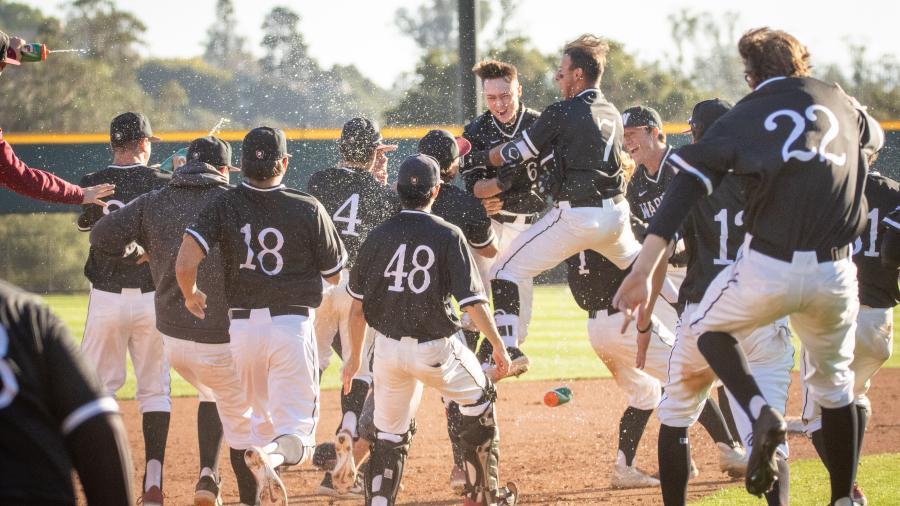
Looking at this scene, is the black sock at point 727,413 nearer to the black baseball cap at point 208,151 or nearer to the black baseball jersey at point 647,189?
the black baseball jersey at point 647,189

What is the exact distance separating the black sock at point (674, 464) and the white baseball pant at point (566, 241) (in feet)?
5.94

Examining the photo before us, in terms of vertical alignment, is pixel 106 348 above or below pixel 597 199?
below

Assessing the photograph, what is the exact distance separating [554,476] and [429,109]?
2402 centimetres

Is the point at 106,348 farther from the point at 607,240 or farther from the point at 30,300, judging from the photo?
the point at 30,300

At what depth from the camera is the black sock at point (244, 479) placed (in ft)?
19.1

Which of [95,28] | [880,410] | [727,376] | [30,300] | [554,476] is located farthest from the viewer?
[95,28]

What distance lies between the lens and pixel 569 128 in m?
6.25

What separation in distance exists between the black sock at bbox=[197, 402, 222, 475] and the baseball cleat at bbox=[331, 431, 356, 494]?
71 cm

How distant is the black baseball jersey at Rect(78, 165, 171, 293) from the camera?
6395 millimetres

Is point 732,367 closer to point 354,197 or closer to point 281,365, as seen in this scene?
point 281,365

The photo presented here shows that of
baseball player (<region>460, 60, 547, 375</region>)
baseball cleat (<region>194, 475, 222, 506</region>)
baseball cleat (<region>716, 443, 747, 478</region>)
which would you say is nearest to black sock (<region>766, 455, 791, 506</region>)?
baseball cleat (<region>716, 443, 747, 478</region>)

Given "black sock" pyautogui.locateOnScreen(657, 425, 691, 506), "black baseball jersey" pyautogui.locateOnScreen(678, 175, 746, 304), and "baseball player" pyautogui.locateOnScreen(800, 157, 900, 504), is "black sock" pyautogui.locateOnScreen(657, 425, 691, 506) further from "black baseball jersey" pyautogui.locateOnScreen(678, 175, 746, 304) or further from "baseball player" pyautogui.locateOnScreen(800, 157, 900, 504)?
"baseball player" pyautogui.locateOnScreen(800, 157, 900, 504)

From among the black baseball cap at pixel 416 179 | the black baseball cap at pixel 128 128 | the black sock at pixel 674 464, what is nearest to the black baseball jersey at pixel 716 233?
the black sock at pixel 674 464

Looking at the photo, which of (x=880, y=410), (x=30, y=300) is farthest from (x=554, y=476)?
(x=30, y=300)
